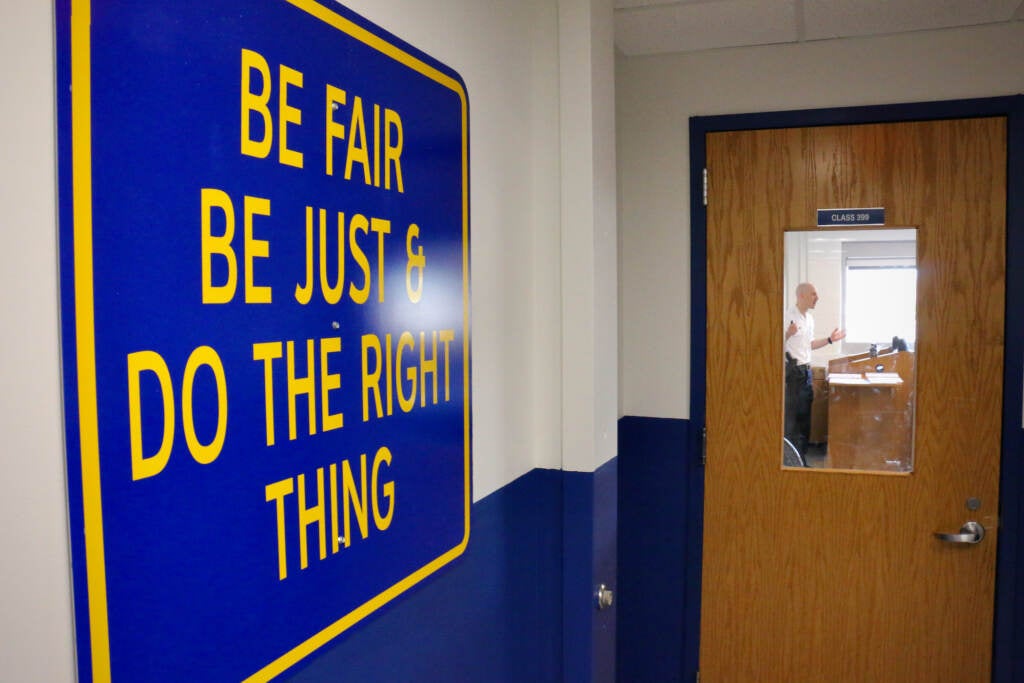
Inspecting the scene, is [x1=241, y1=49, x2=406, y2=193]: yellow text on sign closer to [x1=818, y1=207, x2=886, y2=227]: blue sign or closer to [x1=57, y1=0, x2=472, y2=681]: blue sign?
[x1=57, y1=0, x2=472, y2=681]: blue sign

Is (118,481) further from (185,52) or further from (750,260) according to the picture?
(750,260)

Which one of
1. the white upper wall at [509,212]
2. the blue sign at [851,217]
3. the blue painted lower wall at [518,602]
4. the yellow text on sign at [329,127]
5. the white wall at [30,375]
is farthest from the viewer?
the blue sign at [851,217]

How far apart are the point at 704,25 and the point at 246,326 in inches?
78.2

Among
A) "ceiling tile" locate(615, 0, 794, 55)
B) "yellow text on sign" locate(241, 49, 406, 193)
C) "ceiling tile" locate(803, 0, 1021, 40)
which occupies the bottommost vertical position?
"yellow text on sign" locate(241, 49, 406, 193)

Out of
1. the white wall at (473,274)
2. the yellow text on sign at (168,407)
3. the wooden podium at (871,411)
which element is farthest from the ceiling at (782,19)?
the yellow text on sign at (168,407)

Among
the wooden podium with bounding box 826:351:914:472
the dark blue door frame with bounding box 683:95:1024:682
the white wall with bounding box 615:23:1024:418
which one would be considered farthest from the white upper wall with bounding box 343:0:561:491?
the wooden podium with bounding box 826:351:914:472

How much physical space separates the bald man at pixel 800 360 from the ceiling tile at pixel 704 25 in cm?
82

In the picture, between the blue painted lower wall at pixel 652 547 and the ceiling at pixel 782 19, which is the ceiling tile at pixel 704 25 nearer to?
the ceiling at pixel 782 19

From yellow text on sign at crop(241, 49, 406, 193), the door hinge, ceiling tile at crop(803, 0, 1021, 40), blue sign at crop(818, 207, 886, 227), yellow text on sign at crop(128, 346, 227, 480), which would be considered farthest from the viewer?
the door hinge

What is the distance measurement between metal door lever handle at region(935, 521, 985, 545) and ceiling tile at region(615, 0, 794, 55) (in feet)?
5.39

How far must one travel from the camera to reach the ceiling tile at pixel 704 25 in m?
2.36

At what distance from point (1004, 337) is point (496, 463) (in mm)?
1746

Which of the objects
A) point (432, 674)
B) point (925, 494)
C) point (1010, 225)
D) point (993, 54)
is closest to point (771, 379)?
point (925, 494)

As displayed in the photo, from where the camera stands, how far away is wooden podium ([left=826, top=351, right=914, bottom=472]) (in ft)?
8.65
